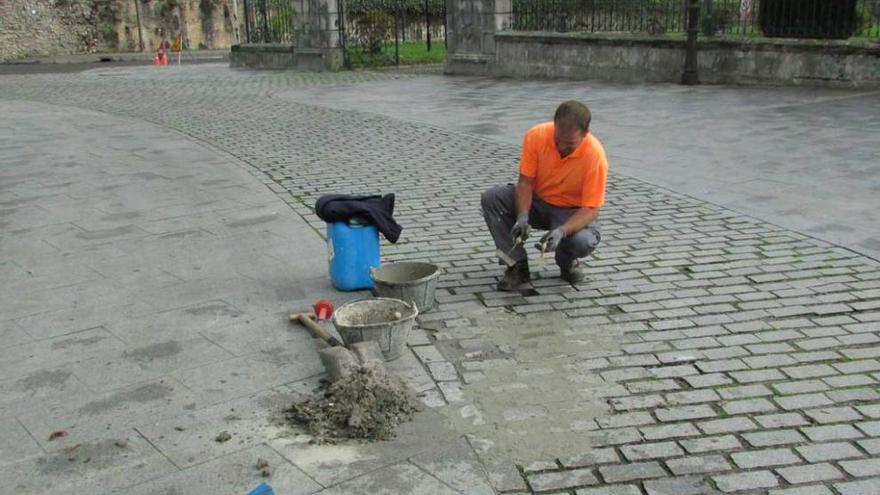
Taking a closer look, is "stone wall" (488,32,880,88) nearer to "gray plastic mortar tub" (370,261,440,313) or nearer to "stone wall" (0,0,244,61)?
"gray plastic mortar tub" (370,261,440,313)

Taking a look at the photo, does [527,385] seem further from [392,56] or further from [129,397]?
[392,56]

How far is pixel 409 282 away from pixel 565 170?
4.15 ft

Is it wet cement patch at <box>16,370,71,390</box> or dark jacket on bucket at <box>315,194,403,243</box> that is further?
dark jacket on bucket at <box>315,194,403,243</box>

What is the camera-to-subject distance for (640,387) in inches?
166

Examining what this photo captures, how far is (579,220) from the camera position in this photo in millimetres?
5410

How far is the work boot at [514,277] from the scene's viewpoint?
18.5 feet

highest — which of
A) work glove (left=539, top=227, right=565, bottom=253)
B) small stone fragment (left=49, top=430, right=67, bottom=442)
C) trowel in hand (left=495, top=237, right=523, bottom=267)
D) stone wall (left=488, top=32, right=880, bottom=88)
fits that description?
stone wall (left=488, top=32, right=880, bottom=88)

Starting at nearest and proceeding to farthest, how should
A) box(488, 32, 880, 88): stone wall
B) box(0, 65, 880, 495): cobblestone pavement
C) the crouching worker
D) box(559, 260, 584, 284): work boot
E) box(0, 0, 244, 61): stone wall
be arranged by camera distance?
box(0, 65, 880, 495): cobblestone pavement → the crouching worker → box(559, 260, 584, 284): work boot → box(488, 32, 880, 88): stone wall → box(0, 0, 244, 61): stone wall

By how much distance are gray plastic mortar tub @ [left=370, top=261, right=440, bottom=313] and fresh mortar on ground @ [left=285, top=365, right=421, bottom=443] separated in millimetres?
1019

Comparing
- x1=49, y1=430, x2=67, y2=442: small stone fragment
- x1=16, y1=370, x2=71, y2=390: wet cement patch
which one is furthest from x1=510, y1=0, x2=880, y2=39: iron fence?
x1=49, y1=430, x2=67, y2=442: small stone fragment

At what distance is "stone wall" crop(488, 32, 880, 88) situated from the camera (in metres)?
14.0

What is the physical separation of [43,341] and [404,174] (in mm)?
4845

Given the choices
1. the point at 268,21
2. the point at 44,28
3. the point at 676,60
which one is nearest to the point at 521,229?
the point at 676,60

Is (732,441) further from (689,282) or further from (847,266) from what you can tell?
(847,266)
